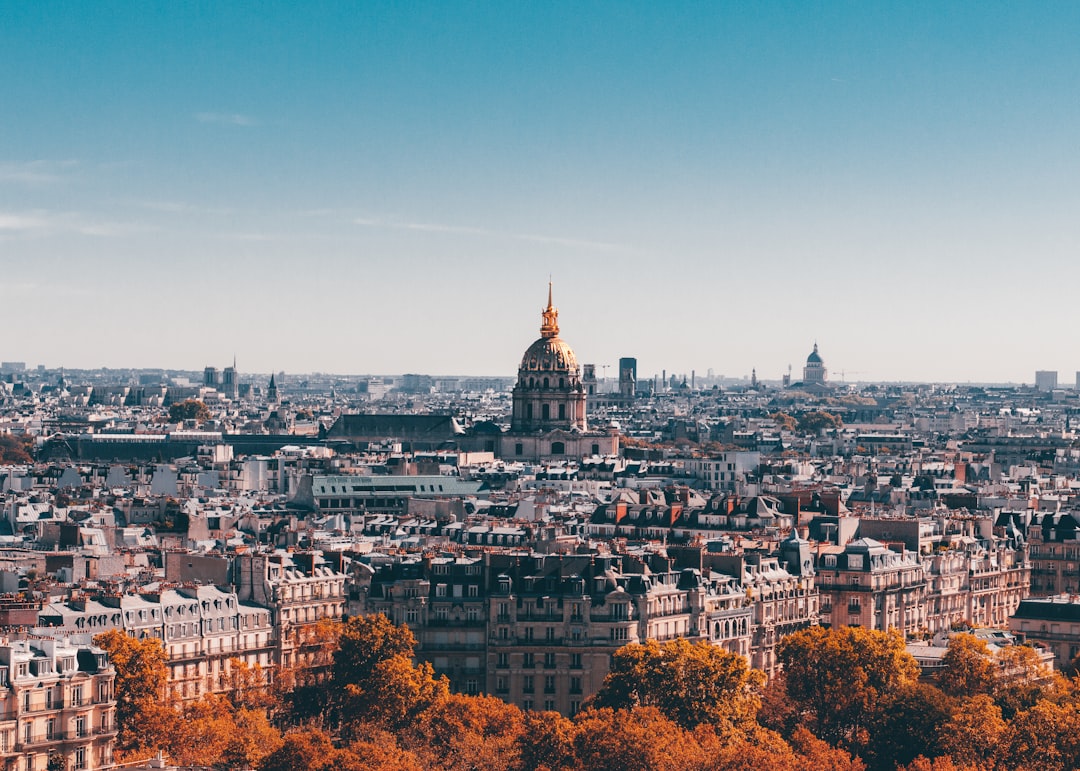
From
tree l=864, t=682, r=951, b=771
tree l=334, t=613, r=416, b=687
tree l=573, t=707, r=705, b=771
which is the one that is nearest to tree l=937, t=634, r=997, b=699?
tree l=864, t=682, r=951, b=771

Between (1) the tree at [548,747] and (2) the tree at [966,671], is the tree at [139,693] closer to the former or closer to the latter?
(1) the tree at [548,747]

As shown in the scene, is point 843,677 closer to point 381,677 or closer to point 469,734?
point 381,677

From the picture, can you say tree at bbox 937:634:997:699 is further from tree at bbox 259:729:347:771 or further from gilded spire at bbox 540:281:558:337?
gilded spire at bbox 540:281:558:337

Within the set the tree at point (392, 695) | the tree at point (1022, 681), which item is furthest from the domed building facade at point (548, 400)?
the tree at point (392, 695)

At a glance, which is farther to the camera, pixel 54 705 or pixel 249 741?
pixel 249 741

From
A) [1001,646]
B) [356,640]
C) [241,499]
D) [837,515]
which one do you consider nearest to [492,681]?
[356,640]

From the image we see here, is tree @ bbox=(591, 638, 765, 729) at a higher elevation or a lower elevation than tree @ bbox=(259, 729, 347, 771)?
higher

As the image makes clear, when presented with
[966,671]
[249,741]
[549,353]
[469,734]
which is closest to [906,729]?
[966,671]
